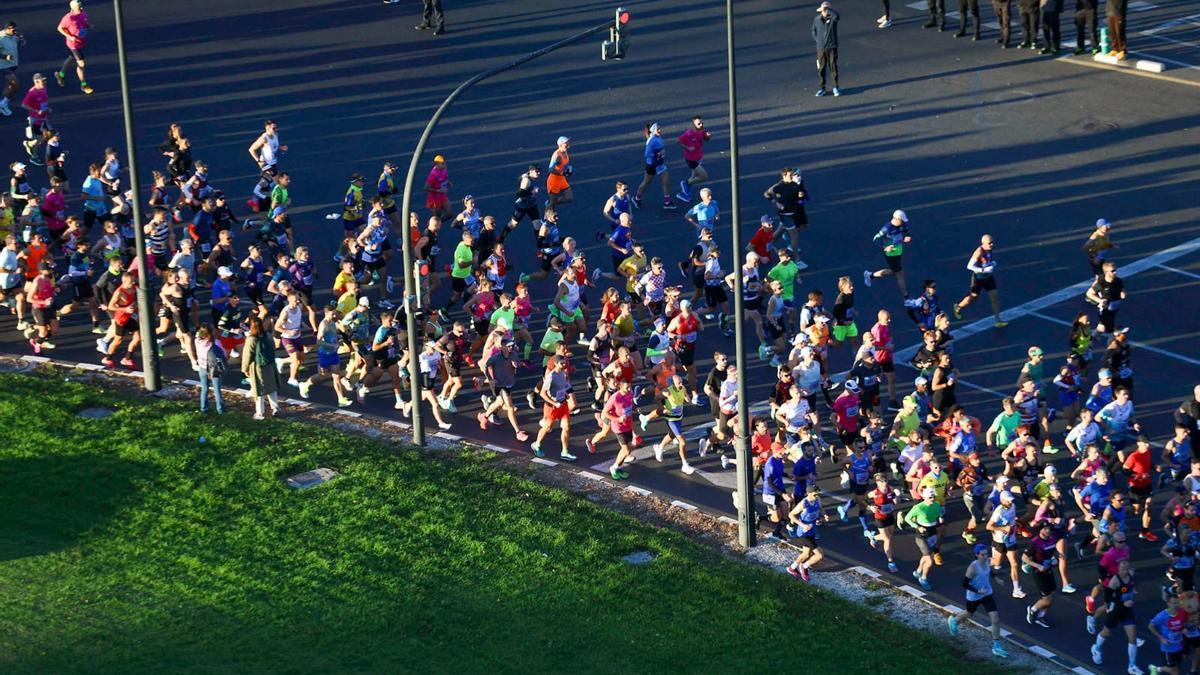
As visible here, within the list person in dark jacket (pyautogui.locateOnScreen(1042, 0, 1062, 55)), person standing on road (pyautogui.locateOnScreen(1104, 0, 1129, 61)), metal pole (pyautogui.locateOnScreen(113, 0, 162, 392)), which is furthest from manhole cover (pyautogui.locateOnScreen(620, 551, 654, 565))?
person standing on road (pyautogui.locateOnScreen(1104, 0, 1129, 61))

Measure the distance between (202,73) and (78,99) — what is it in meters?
3.14

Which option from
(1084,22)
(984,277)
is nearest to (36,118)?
(984,277)

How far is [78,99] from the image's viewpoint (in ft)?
140

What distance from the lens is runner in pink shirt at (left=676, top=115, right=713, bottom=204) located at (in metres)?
35.9

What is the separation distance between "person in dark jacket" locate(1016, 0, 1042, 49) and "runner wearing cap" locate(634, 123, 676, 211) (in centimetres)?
1161

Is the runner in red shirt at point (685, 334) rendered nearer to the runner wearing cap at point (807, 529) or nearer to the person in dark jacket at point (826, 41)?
the runner wearing cap at point (807, 529)

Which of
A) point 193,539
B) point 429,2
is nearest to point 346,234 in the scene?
point 193,539

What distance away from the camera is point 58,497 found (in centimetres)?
2667

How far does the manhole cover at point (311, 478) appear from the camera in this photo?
88.1 feet

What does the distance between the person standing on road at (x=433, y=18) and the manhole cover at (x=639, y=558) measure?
2433 cm

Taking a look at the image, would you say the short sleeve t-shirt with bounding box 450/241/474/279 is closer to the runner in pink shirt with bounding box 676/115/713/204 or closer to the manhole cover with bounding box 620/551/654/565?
the runner in pink shirt with bounding box 676/115/713/204

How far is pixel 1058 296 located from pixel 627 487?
10.0 m

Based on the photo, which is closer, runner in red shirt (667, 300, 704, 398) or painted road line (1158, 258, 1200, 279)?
runner in red shirt (667, 300, 704, 398)

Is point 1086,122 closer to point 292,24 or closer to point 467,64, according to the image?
point 467,64
